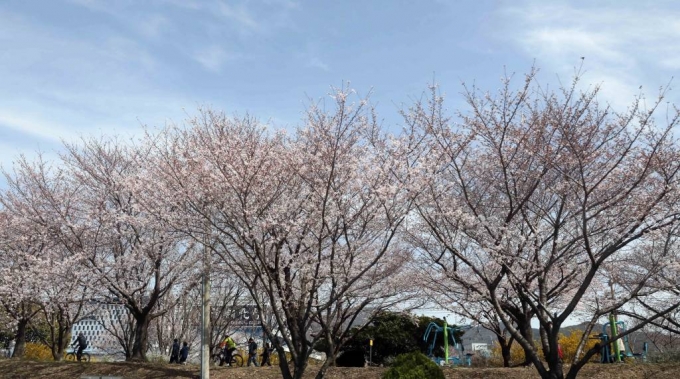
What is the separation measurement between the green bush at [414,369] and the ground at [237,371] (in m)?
3.26

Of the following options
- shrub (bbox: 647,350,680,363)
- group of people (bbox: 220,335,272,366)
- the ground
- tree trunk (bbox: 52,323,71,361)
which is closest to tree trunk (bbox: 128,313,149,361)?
the ground

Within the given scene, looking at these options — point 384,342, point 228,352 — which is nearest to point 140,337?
point 228,352

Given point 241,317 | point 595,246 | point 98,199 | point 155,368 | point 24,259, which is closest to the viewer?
point 595,246

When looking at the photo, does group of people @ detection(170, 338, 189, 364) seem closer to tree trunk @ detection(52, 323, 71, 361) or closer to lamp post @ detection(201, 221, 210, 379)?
tree trunk @ detection(52, 323, 71, 361)

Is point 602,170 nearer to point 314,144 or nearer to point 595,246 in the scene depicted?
point 595,246

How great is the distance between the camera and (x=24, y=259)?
707 inches

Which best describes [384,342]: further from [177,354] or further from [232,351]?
[177,354]

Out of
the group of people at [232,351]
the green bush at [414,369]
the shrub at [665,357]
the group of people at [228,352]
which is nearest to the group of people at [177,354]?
the group of people at [228,352]

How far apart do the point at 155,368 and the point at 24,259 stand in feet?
20.1

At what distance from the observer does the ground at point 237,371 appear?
40.9 ft

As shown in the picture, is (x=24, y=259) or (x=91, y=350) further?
(x=91, y=350)

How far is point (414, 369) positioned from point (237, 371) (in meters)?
6.25

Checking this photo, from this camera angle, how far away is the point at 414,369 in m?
10.1

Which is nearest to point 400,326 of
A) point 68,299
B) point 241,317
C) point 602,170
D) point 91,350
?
point 241,317
